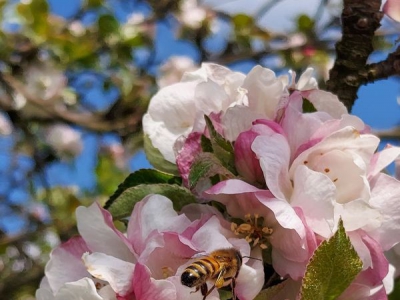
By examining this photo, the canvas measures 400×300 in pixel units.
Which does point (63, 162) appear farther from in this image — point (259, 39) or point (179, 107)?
point (179, 107)

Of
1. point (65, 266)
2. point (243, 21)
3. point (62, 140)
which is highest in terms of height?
point (65, 266)

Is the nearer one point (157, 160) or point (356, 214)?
point (356, 214)

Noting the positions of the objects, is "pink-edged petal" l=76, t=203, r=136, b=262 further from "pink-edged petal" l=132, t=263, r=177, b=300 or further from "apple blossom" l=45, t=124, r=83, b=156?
"apple blossom" l=45, t=124, r=83, b=156

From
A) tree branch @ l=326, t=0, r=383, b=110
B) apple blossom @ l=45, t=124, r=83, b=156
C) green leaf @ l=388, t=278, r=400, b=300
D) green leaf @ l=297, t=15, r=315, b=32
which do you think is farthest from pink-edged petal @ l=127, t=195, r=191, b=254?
apple blossom @ l=45, t=124, r=83, b=156

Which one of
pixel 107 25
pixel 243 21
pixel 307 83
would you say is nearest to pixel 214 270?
pixel 307 83

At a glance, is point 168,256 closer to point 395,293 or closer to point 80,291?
point 80,291

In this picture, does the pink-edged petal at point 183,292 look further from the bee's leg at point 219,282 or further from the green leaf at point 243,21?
the green leaf at point 243,21

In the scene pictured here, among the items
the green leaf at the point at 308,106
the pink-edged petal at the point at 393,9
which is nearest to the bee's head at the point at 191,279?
the green leaf at the point at 308,106

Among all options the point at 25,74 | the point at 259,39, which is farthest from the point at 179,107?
the point at 259,39
